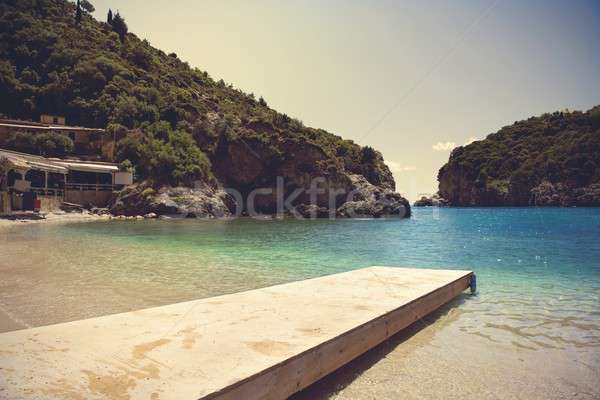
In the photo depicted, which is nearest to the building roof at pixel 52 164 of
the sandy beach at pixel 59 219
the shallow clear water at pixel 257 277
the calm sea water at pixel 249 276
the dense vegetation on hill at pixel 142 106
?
the dense vegetation on hill at pixel 142 106

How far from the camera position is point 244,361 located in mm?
3869

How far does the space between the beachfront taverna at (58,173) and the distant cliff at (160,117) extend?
2646 millimetres

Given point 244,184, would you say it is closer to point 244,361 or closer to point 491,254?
point 491,254

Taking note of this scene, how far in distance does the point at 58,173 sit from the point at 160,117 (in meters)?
19.1

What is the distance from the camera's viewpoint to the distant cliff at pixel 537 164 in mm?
113688

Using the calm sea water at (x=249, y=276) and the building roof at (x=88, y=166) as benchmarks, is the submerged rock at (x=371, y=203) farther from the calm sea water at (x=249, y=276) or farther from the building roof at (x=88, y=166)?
the calm sea water at (x=249, y=276)

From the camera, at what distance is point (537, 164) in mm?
121688

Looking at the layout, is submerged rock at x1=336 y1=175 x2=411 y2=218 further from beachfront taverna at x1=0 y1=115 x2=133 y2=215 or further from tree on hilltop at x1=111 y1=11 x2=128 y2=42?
tree on hilltop at x1=111 y1=11 x2=128 y2=42

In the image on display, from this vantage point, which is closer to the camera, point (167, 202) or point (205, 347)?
point (205, 347)

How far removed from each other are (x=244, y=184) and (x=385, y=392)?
63.4m

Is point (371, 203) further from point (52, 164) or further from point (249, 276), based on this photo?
point (249, 276)

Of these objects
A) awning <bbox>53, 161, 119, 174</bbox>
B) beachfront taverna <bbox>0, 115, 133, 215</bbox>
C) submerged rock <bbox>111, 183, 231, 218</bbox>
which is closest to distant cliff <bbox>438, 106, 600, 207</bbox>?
submerged rock <bbox>111, 183, 231, 218</bbox>

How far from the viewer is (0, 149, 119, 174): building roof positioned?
37.5 metres

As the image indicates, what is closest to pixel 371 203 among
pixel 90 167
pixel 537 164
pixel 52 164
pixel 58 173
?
pixel 90 167
